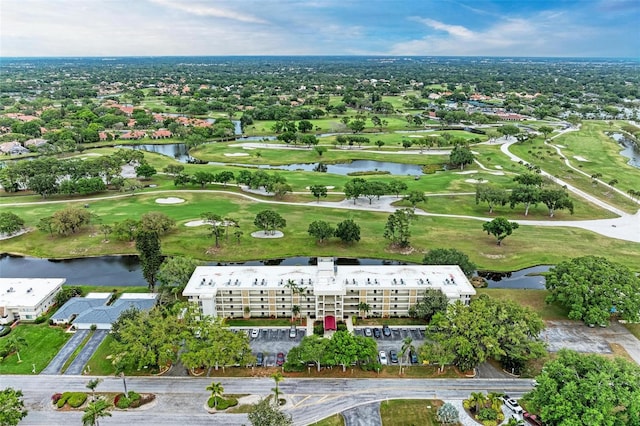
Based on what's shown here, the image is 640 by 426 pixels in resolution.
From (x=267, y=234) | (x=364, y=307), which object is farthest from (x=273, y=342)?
(x=267, y=234)

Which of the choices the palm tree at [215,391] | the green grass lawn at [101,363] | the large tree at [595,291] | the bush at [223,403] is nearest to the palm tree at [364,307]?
the bush at [223,403]

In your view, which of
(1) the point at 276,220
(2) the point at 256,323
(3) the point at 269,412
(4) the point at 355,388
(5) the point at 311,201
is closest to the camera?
(3) the point at 269,412

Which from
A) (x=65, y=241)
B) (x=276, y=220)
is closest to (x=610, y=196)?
(x=276, y=220)

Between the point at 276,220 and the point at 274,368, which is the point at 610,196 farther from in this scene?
the point at 274,368

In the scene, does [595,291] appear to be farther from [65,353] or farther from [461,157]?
[461,157]

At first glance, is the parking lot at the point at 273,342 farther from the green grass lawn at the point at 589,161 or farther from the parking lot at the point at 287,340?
the green grass lawn at the point at 589,161

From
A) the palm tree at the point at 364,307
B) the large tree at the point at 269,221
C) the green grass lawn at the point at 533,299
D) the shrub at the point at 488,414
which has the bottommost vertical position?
the shrub at the point at 488,414
